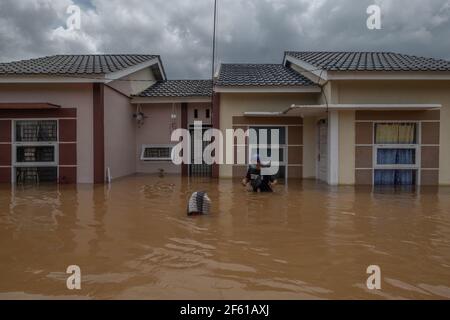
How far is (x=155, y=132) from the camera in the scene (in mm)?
16281

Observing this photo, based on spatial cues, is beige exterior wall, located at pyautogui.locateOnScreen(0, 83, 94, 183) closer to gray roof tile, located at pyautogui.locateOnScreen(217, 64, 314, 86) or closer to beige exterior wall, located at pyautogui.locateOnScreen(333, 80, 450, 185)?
gray roof tile, located at pyautogui.locateOnScreen(217, 64, 314, 86)

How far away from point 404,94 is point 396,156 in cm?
197

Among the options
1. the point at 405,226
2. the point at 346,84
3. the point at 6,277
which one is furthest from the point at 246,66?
the point at 6,277

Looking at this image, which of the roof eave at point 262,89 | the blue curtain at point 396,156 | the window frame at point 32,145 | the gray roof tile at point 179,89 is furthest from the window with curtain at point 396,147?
the window frame at point 32,145

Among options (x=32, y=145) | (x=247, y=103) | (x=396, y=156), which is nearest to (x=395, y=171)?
(x=396, y=156)

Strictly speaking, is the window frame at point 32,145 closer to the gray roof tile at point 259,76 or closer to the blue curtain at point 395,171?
the gray roof tile at point 259,76

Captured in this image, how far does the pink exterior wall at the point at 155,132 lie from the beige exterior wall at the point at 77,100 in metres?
4.01

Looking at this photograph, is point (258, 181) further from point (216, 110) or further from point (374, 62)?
point (374, 62)

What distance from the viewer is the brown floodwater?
3.70m

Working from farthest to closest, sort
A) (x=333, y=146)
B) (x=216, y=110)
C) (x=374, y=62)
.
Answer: (x=216, y=110) → (x=374, y=62) → (x=333, y=146)

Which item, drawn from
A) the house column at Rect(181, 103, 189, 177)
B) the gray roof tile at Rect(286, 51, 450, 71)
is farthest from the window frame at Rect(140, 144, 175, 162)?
the gray roof tile at Rect(286, 51, 450, 71)

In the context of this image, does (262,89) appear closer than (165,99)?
Yes

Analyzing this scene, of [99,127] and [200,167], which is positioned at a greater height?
[99,127]
